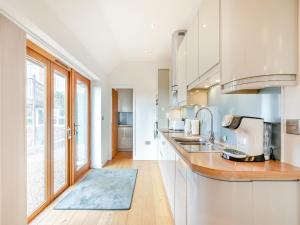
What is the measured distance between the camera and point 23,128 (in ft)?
6.32

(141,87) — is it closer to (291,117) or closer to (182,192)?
(182,192)

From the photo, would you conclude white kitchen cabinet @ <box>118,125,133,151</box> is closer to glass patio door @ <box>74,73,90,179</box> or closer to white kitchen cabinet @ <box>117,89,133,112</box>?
white kitchen cabinet @ <box>117,89,133,112</box>

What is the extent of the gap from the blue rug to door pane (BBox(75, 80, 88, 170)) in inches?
15.7

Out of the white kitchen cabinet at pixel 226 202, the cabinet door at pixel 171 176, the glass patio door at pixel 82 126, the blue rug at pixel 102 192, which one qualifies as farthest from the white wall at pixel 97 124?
the white kitchen cabinet at pixel 226 202

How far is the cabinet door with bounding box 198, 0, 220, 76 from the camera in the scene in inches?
67.7

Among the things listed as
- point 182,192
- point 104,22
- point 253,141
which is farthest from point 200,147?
point 104,22

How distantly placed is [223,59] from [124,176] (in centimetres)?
324

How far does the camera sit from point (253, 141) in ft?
4.65

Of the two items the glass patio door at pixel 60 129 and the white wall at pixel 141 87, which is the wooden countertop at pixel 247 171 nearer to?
the glass patio door at pixel 60 129

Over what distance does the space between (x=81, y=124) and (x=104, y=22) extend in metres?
2.24

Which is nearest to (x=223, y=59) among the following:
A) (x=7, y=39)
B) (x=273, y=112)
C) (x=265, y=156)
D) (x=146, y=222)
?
(x=273, y=112)

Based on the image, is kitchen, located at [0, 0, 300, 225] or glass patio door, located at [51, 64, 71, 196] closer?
kitchen, located at [0, 0, 300, 225]

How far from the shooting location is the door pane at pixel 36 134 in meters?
2.40

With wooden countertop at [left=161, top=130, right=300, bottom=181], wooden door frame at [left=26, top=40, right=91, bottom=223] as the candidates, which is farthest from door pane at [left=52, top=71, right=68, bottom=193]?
wooden countertop at [left=161, top=130, right=300, bottom=181]
